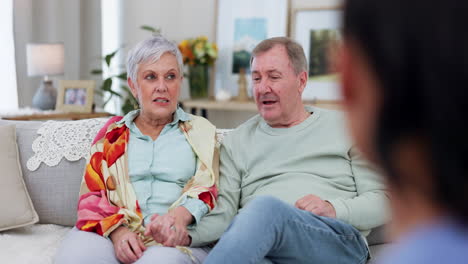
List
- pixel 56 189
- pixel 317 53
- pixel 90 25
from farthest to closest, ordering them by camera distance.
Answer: pixel 90 25 → pixel 317 53 → pixel 56 189

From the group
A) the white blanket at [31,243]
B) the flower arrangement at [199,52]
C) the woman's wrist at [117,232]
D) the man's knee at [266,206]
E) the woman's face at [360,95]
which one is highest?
the woman's face at [360,95]

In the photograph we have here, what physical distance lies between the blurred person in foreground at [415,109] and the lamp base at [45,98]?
348 centimetres

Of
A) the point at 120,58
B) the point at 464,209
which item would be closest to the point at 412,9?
the point at 464,209

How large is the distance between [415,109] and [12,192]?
1883mm

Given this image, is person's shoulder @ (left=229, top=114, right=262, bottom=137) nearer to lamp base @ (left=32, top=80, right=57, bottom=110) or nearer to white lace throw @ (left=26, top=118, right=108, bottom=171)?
white lace throw @ (left=26, top=118, right=108, bottom=171)

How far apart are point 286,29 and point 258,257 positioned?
129 inches

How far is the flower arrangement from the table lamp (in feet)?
3.37

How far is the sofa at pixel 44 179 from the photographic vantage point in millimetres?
2016

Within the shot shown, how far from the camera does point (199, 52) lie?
14.6ft

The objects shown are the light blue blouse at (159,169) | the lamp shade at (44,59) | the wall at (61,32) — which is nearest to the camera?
the light blue blouse at (159,169)

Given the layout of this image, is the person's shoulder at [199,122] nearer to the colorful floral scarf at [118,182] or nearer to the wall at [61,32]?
the colorful floral scarf at [118,182]

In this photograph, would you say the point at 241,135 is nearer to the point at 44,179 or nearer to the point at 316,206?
the point at 316,206

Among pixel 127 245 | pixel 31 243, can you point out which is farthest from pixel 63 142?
pixel 127 245

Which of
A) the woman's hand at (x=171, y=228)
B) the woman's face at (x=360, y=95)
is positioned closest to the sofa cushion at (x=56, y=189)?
the woman's hand at (x=171, y=228)
